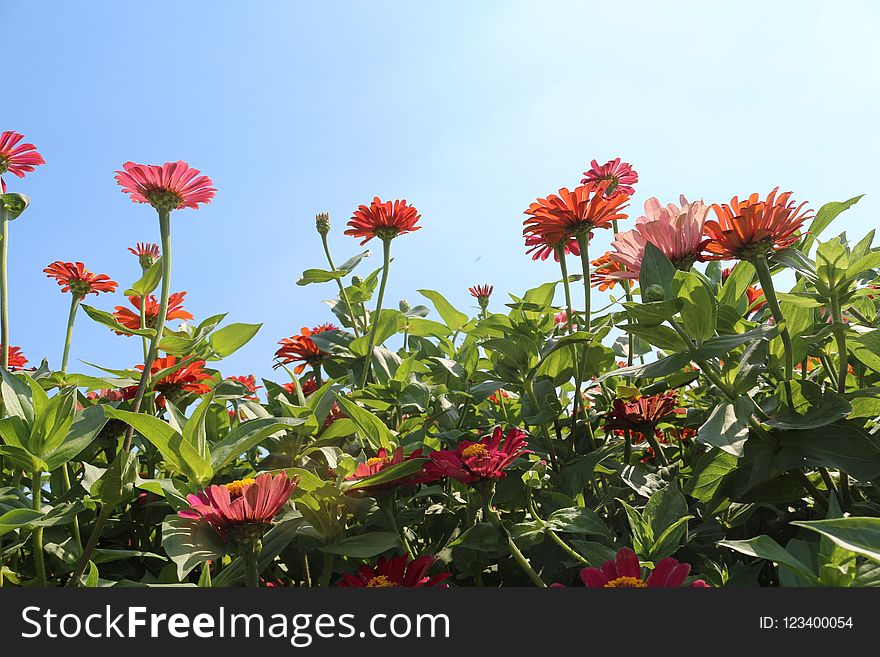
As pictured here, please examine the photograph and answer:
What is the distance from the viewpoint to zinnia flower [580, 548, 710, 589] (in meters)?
0.81

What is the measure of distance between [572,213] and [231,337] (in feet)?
2.71

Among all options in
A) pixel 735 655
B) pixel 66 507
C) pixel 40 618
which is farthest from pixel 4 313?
pixel 735 655

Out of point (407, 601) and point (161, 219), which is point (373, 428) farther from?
point (161, 219)

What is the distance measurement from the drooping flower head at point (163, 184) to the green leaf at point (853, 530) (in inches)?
46.6

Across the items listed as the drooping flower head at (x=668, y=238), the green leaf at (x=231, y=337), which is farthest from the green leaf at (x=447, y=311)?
the drooping flower head at (x=668, y=238)

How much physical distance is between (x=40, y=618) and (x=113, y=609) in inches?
3.4

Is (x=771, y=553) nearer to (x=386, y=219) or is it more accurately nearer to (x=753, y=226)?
(x=753, y=226)

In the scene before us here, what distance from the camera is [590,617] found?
0.77 metres

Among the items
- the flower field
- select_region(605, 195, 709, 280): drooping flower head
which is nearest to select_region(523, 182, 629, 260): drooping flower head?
the flower field

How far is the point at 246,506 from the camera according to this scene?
0.88 meters

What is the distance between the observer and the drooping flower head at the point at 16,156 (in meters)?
1.54

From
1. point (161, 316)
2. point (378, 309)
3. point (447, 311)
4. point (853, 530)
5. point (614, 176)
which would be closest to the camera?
point (853, 530)

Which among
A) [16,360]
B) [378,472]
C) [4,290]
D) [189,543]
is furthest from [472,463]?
[16,360]

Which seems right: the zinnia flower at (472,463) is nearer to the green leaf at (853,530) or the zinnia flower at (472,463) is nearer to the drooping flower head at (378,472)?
the drooping flower head at (378,472)
